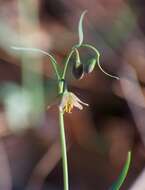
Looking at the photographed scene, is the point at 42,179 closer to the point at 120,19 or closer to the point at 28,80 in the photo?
the point at 28,80

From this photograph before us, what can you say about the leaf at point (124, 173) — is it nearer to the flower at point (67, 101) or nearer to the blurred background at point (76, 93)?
the flower at point (67, 101)

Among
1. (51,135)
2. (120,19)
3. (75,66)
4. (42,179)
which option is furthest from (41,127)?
(75,66)

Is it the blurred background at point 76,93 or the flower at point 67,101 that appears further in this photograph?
the blurred background at point 76,93

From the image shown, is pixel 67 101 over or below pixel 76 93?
below

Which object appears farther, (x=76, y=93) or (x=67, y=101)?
(x=76, y=93)

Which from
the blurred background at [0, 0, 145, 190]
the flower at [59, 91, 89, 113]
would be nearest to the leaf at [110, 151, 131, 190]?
the flower at [59, 91, 89, 113]

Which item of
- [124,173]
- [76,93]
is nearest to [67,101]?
[124,173]

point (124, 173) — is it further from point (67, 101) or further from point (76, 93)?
point (76, 93)

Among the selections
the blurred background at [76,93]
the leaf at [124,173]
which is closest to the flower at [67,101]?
the leaf at [124,173]
